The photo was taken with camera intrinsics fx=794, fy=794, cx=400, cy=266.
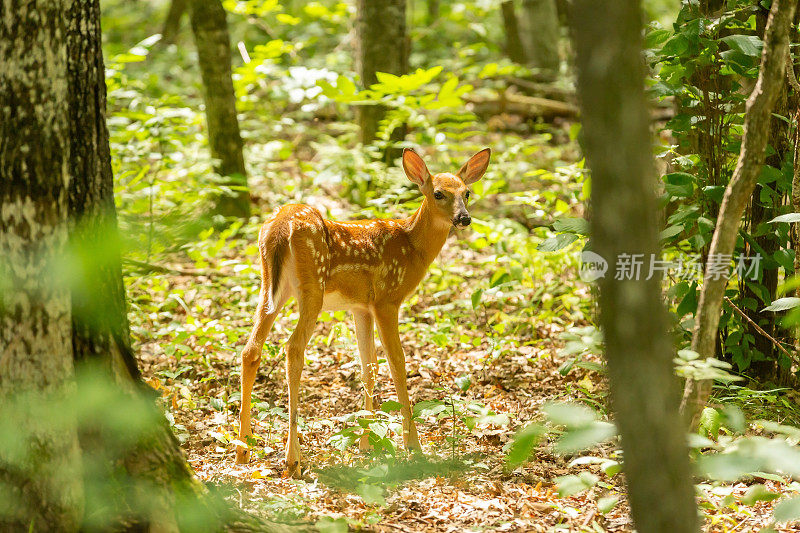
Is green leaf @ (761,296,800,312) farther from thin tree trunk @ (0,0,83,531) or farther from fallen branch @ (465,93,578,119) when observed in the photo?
fallen branch @ (465,93,578,119)

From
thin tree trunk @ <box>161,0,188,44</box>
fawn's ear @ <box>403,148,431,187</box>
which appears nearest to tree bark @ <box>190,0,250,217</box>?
fawn's ear @ <box>403,148,431,187</box>

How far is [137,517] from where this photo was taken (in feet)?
8.64

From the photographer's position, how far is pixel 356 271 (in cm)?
482

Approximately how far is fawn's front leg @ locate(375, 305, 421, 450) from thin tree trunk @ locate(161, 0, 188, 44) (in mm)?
12004

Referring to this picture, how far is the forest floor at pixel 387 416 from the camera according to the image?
3.50 meters

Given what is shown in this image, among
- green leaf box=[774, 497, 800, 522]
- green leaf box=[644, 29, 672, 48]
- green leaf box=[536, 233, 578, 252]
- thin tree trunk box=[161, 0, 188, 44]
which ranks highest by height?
thin tree trunk box=[161, 0, 188, 44]

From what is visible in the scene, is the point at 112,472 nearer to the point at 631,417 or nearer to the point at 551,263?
the point at 631,417

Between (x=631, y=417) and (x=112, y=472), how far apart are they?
5.63 ft

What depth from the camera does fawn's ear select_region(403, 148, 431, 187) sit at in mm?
5324

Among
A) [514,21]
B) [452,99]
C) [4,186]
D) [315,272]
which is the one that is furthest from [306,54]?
[4,186]

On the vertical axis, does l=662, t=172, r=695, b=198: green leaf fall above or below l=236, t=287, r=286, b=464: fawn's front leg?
above

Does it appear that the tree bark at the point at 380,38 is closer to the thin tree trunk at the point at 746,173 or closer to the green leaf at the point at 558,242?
the green leaf at the point at 558,242

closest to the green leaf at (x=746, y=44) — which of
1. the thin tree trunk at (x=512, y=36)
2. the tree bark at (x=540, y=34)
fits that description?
the tree bark at (x=540, y=34)

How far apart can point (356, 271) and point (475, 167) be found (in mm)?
1344
